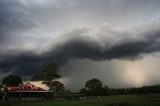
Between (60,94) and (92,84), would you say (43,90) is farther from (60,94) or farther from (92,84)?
(92,84)

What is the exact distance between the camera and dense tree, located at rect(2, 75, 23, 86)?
371 ft

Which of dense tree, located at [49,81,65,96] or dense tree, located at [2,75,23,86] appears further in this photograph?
dense tree, located at [49,81,65,96]

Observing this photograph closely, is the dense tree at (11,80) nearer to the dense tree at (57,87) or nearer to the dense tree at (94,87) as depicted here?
the dense tree at (57,87)

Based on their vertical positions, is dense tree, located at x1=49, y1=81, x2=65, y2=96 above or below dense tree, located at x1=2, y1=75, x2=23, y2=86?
below

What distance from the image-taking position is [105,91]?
122750 mm

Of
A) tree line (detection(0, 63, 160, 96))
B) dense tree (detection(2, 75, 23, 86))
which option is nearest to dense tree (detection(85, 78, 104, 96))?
tree line (detection(0, 63, 160, 96))

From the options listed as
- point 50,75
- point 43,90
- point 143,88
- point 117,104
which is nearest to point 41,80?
point 50,75

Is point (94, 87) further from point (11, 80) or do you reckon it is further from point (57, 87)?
point (11, 80)

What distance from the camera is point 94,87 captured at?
126 m

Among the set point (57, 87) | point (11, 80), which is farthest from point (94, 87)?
point (11, 80)

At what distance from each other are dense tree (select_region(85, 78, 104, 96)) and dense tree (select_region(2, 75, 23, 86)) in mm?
27730

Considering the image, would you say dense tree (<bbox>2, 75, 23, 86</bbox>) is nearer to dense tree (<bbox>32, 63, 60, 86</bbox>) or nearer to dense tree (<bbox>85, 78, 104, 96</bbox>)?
dense tree (<bbox>32, 63, 60, 86</bbox>)

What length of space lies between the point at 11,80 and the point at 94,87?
104ft

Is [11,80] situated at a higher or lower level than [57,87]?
higher
